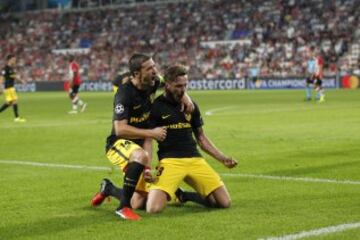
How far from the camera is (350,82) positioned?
51.5m

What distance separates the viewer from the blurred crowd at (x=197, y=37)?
56844 mm

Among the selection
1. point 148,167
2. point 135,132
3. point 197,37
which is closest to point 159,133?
point 135,132

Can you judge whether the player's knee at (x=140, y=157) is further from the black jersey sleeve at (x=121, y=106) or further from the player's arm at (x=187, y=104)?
the player's arm at (x=187, y=104)

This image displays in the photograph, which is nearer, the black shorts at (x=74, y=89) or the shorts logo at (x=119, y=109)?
the shorts logo at (x=119, y=109)

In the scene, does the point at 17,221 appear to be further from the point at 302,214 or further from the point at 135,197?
the point at 302,214

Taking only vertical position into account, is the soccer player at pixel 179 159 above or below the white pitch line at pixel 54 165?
above

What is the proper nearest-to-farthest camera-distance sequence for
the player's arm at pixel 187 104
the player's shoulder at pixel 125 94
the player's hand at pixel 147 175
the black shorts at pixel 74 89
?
the player's hand at pixel 147 175, the player's shoulder at pixel 125 94, the player's arm at pixel 187 104, the black shorts at pixel 74 89

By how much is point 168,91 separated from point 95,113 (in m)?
20.2

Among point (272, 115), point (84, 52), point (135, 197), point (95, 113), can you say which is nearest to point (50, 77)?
point (84, 52)

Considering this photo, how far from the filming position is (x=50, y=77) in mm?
69500

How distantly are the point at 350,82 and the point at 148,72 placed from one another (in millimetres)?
45036

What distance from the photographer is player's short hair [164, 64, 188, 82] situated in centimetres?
833

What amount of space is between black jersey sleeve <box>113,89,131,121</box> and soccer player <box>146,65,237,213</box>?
498 millimetres

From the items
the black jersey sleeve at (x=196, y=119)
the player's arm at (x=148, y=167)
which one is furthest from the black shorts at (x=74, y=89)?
the player's arm at (x=148, y=167)
